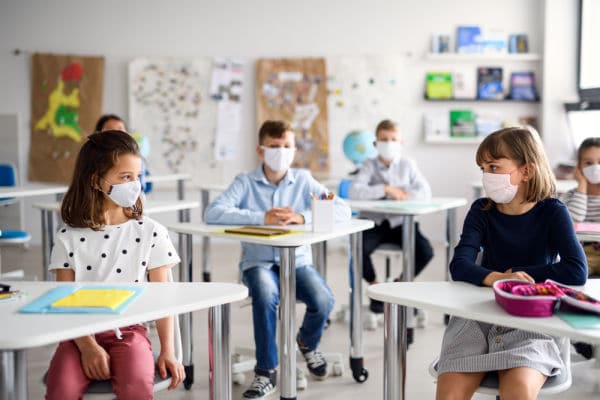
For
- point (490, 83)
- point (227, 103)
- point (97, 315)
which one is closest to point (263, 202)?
point (97, 315)

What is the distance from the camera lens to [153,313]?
5.53 feet

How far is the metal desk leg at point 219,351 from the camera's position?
1.95 metres

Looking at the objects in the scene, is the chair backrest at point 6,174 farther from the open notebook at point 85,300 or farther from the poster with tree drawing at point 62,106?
the open notebook at point 85,300

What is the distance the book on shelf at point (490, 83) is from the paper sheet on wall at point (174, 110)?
97.1 inches

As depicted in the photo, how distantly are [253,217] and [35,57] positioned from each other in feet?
15.2

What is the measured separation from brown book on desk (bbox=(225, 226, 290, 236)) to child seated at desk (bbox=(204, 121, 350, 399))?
0.56 feet

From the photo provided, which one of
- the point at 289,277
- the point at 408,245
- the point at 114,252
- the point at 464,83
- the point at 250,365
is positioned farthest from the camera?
the point at 464,83

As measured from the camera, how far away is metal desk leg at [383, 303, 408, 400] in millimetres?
1927

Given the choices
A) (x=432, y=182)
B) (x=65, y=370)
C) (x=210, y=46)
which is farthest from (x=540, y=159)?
(x=210, y=46)

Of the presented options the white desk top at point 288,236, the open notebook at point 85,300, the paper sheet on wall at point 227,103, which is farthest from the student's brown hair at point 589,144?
the paper sheet on wall at point 227,103

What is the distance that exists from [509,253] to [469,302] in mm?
452

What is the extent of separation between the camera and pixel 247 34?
22.3 feet

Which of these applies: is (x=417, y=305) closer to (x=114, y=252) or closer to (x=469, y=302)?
(x=469, y=302)

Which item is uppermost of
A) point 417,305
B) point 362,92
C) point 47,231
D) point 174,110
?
point 362,92
